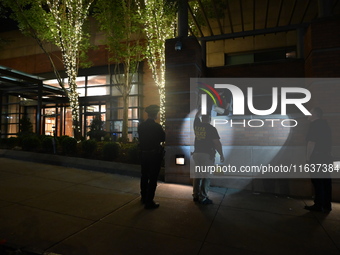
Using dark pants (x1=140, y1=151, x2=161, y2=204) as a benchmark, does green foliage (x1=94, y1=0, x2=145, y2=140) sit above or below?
above

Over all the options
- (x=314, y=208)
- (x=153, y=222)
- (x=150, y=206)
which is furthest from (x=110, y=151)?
(x=314, y=208)

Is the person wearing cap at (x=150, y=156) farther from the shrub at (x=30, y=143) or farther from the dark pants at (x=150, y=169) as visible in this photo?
the shrub at (x=30, y=143)

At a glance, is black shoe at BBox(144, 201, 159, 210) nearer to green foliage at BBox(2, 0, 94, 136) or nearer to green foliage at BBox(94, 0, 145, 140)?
green foliage at BBox(94, 0, 145, 140)

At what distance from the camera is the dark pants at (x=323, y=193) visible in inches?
168

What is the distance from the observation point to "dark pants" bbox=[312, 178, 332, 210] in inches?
168

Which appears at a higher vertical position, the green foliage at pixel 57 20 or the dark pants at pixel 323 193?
the green foliage at pixel 57 20

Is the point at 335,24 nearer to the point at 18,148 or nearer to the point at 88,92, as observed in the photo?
the point at 18,148

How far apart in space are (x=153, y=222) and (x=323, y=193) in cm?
338

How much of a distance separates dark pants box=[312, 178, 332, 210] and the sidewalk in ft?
0.63

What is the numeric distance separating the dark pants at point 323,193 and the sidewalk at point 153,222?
0.63ft

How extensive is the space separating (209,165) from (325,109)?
3123mm

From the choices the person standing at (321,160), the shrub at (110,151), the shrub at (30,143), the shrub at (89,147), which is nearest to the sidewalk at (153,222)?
the person standing at (321,160)

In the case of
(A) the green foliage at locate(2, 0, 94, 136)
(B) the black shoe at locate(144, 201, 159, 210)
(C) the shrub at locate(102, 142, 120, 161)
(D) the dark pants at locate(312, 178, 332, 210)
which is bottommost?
(B) the black shoe at locate(144, 201, 159, 210)

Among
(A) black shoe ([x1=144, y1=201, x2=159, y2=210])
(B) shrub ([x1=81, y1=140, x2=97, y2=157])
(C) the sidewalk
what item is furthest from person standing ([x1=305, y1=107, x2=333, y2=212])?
(B) shrub ([x1=81, y1=140, x2=97, y2=157])
